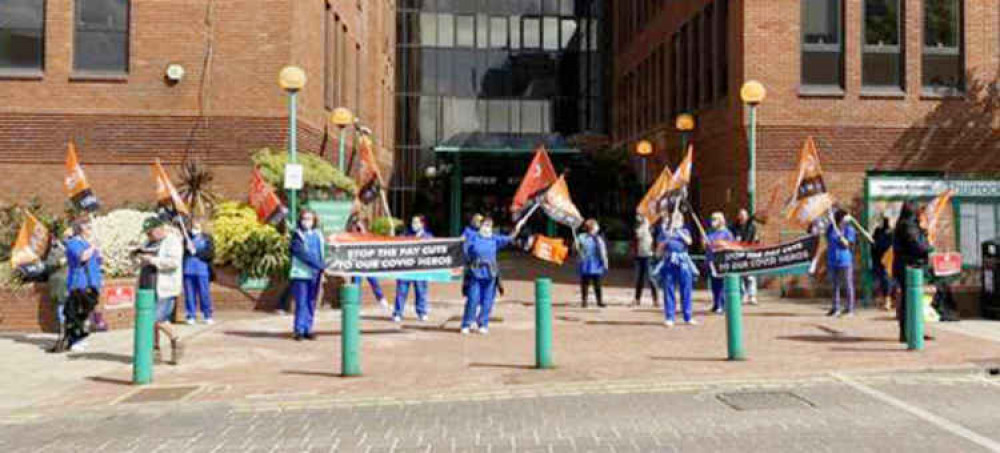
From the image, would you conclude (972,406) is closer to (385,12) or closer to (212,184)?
(212,184)

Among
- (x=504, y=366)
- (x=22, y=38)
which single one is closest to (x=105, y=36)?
(x=22, y=38)

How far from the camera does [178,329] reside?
12945 mm

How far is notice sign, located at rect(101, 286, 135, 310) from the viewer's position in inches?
502

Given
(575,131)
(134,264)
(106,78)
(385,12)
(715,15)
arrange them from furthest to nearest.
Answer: (575,131)
(385,12)
(715,15)
(106,78)
(134,264)

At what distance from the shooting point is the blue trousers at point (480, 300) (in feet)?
40.9

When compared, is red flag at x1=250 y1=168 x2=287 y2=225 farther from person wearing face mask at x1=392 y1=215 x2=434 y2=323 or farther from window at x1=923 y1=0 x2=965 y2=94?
window at x1=923 y1=0 x2=965 y2=94

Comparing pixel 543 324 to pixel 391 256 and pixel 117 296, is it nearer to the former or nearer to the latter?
pixel 391 256

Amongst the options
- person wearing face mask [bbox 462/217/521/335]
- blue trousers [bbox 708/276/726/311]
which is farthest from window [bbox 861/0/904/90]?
person wearing face mask [bbox 462/217/521/335]

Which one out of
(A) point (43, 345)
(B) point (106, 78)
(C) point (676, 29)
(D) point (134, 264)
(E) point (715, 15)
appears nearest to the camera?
(A) point (43, 345)

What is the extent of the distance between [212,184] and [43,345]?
627cm

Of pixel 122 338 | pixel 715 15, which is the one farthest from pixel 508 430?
pixel 715 15

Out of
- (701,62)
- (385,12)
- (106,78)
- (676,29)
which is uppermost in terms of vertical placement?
(385,12)

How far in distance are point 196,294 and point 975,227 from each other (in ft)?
50.1

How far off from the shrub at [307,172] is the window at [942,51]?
1284cm
